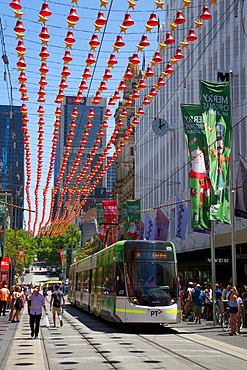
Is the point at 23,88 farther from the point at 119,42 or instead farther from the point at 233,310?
the point at 233,310

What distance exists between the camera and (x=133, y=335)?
20.5m

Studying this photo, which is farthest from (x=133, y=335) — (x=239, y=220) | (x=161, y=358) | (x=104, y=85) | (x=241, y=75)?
(x=241, y=75)

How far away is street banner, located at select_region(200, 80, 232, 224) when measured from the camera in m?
23.5

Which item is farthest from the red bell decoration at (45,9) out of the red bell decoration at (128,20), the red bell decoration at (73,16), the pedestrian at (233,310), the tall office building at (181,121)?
the pedestrian at (233,310)

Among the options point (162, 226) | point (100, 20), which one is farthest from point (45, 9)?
point (162, 226)

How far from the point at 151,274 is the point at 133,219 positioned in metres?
27.0

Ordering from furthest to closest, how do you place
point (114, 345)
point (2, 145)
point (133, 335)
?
point (2, 145) < point (133, 335) < point (114, 345)

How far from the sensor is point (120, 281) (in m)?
21.9

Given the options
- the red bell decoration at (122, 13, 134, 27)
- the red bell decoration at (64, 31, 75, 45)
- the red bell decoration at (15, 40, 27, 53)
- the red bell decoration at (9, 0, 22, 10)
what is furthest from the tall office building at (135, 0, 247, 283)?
the red bell decoration at (9, 0, 22, 10)

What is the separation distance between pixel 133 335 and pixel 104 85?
8.47 meters

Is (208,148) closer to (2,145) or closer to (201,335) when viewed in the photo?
(201,335)

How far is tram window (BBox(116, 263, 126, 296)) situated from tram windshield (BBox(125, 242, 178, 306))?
0.72 feet

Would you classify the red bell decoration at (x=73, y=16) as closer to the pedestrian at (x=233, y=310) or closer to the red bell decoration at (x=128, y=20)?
the red bell decoration at (x=128, y=20)

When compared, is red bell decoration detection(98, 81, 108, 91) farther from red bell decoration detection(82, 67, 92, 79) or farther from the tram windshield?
the tram windshield
